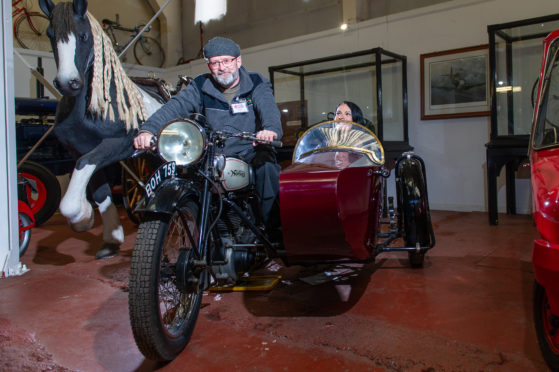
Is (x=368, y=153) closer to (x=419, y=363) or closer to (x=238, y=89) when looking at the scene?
(x=238, y=89)

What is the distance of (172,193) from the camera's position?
1.89 m

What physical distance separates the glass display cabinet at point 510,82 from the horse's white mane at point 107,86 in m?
3.68

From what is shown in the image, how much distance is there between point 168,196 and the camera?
1861 millimetres

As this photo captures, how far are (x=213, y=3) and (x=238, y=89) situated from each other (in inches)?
246

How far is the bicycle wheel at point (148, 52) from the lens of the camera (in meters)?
9.10

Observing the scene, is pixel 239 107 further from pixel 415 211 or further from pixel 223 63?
pixel 415 211

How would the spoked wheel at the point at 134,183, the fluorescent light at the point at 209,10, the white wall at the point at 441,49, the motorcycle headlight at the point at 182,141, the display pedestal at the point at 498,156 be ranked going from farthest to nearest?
the fluorescent light at the point at 209,10, the white wall at the point at 441,49, the spoked wheel at the point at 134,183, the display pedestal at the point at 498,156, the motorcycle headlight at the point at 182,141

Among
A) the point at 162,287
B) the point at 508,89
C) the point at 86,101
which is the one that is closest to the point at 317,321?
the point at 162,287

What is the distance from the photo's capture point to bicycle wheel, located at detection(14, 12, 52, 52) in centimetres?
753

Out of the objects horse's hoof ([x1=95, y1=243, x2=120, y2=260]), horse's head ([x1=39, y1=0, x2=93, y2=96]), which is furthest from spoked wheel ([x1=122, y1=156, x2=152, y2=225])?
horse's head ([x1=39, y1=0, x2=93, y2=96])

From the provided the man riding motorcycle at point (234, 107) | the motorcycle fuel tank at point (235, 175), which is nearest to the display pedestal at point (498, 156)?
the man riding motorcycle at point (234, 107)

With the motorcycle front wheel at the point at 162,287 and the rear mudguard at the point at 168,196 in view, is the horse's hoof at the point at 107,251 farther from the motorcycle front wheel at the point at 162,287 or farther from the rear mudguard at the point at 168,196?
the rear mudguard at the point at 168,196

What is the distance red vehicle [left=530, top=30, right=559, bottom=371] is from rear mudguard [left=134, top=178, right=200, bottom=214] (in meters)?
1.36

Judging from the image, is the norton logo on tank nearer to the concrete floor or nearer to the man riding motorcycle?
the man riding motorcycle
